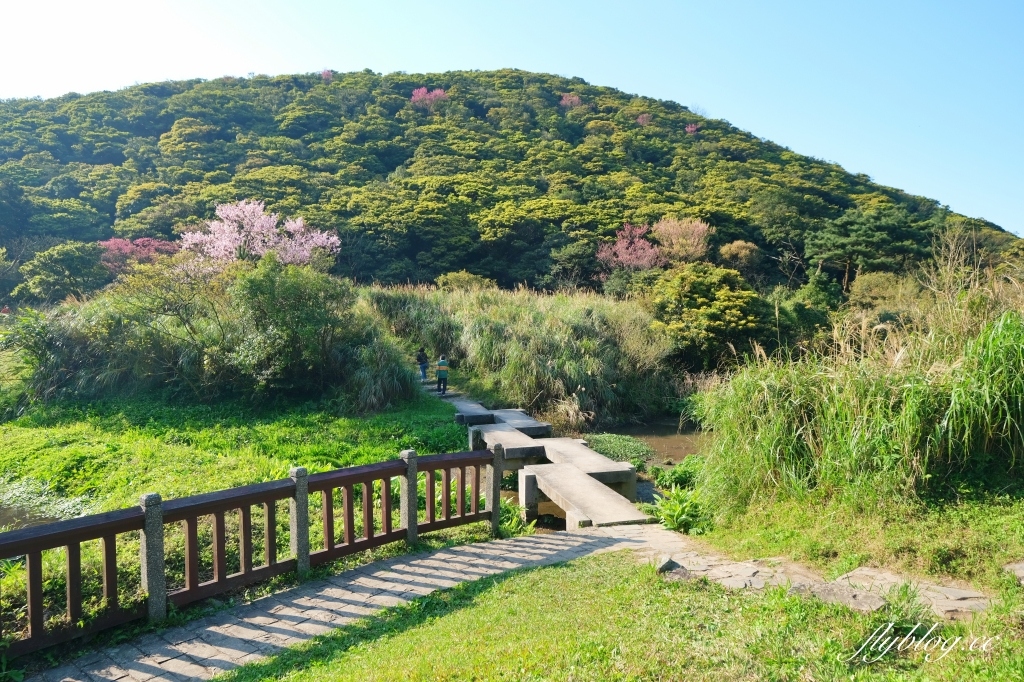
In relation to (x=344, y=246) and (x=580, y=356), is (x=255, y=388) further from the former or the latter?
(x=344, y=246)

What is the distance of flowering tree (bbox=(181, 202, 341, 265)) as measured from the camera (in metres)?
19.8

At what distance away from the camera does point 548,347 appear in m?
13.9

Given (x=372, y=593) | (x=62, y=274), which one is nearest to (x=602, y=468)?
(x=372, y=593)

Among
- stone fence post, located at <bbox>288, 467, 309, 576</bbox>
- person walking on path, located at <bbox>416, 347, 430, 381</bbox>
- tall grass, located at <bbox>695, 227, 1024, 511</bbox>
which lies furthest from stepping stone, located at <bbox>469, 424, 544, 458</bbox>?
stone fence post, located at <bbox>288, 467, 309, 576</bbox>

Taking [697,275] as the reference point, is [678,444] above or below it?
below

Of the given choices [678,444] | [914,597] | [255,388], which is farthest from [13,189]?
[914,597]

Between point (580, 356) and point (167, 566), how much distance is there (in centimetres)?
987

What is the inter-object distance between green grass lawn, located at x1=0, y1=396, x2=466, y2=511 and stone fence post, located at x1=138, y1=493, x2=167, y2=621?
2.69 metres

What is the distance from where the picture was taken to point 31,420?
11.2 meters

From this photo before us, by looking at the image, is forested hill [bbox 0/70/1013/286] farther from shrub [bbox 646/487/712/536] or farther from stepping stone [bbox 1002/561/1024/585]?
stepping stone [bbox 1002/561/1024/585]

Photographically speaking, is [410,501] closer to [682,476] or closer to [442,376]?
[682,476]

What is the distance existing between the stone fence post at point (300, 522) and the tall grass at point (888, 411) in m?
4.00

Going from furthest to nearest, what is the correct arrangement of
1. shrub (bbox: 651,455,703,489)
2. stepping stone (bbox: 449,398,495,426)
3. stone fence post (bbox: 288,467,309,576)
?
stepping stone (bbox: 449,398,495,426) < shrub (bbox: 651,455,703,489) < stone fence post (bbox: 288,467,309,576)

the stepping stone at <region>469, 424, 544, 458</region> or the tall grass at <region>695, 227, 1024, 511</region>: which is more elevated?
the tall grass at <region>695, 227, 1024, 511</region>
